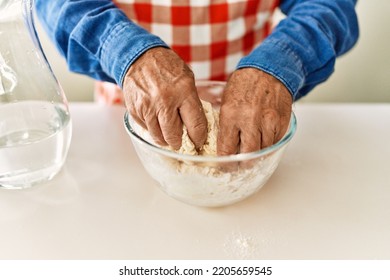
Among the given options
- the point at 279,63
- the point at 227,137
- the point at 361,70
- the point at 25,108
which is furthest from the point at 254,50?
the point at 361,70

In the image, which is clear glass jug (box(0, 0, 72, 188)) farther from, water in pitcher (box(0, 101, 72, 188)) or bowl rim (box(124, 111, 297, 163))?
bowl rim (box(124, 111, 297, 163))

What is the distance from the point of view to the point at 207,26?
82cm

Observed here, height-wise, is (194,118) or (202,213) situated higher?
(194,118)

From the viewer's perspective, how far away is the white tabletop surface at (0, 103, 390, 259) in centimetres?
52

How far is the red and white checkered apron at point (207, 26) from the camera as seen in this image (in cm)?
80

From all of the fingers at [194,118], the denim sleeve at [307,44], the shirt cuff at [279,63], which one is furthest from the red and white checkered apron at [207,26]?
the fingers at [194,118]

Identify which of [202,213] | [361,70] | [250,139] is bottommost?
[361,70]

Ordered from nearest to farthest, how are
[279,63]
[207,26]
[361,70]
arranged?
[279,63] < [207,26] < [361,70]

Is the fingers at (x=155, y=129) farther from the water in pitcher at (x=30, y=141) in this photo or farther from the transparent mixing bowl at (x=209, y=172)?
the water in pitcher at (x=30, y=141)

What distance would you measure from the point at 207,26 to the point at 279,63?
0.27 metres

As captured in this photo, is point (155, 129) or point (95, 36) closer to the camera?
point (155, 129)

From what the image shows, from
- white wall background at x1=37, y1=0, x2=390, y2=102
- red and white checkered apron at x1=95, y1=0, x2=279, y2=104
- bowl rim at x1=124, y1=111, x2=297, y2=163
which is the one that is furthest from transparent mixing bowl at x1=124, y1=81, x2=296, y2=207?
white wall background at x1=37, y1=0, x2=390, y2=102

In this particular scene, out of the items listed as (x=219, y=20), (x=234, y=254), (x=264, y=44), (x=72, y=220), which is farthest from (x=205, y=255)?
(x=219, y=20)

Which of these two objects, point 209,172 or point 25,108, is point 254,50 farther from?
point 25,108
